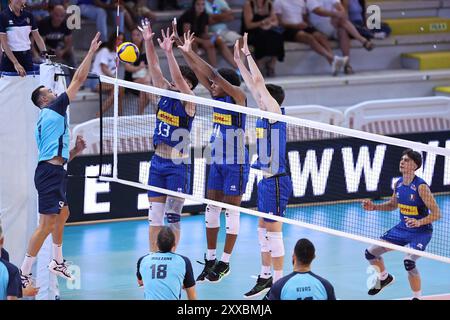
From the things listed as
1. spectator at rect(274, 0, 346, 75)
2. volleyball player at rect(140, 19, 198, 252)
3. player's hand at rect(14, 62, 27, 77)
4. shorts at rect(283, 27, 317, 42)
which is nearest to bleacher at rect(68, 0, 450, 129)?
shorts at rect(283, 27, 317, 42)

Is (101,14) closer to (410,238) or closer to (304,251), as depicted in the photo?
(410,238)

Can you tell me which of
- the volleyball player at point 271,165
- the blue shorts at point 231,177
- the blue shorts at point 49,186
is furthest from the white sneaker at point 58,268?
the volleyball player at point 271,165

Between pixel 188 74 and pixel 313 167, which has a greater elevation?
pixel 188 74

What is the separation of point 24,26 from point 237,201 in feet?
14.9

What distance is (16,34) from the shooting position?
1521cm

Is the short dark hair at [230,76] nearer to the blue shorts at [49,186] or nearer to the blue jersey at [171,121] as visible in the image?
the blue jersey at [171,121]

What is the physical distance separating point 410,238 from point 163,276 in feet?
Result: 12.0

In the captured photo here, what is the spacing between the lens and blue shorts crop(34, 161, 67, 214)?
12312 mm

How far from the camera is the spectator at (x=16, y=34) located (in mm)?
14984

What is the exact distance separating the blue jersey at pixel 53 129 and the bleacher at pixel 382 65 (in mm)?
6562

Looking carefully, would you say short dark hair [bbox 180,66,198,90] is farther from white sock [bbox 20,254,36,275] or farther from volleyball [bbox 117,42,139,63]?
white sock [bbox 20,254,36,275]

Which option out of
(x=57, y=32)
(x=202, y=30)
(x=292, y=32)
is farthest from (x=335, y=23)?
(x=57, y=32)
